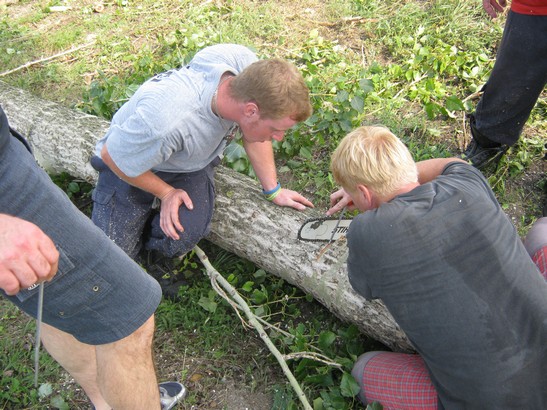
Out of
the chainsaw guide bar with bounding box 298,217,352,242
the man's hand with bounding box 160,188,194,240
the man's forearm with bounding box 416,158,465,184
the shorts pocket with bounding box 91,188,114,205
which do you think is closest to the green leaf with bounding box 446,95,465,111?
the man's forearm with bounding box 416,158,465,184

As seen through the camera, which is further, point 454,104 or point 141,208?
point 454,104

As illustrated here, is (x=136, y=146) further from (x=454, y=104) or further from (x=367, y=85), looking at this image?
(x=454, y=104)

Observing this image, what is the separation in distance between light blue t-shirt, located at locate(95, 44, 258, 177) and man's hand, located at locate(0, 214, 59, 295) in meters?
0.97

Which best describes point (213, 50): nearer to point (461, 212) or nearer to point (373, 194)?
point (373, 194)

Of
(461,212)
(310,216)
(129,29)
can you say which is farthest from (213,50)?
(129,29)

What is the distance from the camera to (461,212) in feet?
5.79

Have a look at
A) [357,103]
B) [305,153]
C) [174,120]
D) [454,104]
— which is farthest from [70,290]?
[454,104]

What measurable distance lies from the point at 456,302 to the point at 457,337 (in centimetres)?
12

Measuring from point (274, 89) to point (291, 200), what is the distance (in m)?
0.68

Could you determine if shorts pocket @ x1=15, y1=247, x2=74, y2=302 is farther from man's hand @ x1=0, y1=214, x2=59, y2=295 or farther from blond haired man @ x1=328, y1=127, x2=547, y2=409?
blond haired man @ x1=328, y1=127, x2=547, y2=409

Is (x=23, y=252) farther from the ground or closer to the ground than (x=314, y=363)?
farther from the ground

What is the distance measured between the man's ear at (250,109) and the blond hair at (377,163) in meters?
0.47

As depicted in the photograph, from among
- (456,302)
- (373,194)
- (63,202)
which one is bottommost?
(456,302)

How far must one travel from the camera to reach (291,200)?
105 inches
